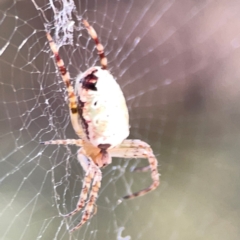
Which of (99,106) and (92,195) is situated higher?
(99,106)

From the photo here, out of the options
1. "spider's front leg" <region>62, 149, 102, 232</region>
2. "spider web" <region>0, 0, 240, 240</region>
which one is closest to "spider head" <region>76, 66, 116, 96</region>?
"spider's front leg" <region>62, 149, 102, 232</region>

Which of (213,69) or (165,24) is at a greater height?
(165,24)

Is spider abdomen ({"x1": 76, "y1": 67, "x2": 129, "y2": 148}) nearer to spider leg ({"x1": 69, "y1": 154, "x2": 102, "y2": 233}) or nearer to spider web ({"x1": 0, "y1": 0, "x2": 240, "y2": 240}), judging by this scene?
spider leg ({"x1": 69, "y1": 154, "x2": 102, "y2": 233})

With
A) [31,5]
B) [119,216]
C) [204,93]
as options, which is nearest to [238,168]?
[204,93]

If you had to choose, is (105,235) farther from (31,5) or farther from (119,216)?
(31,5)

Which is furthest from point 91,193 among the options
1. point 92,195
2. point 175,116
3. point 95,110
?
point 175,116

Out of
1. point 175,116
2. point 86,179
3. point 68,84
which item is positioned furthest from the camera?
point 175,116

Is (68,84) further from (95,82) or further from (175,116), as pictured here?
(175,116)

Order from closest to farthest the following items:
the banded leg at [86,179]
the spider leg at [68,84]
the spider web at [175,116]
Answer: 1. the spider leg at [68,84]
2. the banded leg at [86,179]
3. the spider web at [175,116]

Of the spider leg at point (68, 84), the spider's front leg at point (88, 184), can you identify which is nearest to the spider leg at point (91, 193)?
the spider's front leg at point (88, 184)

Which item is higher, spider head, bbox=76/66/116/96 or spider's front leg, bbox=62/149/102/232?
spider head, bbox=76/66/116/96

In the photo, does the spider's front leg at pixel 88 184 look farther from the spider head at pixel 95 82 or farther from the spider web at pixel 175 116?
the spider web at pixel 175 116
